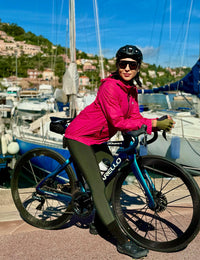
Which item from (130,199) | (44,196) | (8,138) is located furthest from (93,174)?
(8,138)

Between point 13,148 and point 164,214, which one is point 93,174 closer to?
point 164,214

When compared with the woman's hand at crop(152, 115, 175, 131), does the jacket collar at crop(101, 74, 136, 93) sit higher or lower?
higher

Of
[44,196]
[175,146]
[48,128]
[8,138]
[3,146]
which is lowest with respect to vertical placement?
[3,146]

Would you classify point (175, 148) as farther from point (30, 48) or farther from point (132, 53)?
point (30, 48)

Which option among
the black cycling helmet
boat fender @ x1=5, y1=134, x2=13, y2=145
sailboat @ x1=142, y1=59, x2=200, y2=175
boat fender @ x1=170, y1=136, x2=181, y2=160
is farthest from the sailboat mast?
the black cycling helmet

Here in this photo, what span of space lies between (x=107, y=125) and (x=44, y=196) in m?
1.02

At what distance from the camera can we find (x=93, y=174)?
232 cm

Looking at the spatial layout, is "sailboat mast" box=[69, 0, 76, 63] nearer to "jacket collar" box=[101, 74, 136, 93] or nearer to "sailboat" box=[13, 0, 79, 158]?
"sailboat" box=[13, 0, 79, 158]

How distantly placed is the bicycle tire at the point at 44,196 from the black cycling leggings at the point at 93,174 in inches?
10.2

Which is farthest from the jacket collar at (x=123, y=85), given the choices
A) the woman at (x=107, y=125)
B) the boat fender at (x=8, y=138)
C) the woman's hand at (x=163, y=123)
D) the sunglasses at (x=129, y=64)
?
the boat fender at (x=8, y=138)

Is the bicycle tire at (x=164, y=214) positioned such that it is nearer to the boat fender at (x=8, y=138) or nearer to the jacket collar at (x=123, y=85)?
the jacket collar at (x=123, y=85)

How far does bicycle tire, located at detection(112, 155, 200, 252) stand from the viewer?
2104 millimetres

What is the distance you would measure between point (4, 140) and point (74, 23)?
204 inches

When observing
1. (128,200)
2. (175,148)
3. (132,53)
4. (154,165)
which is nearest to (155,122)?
(154,165)
